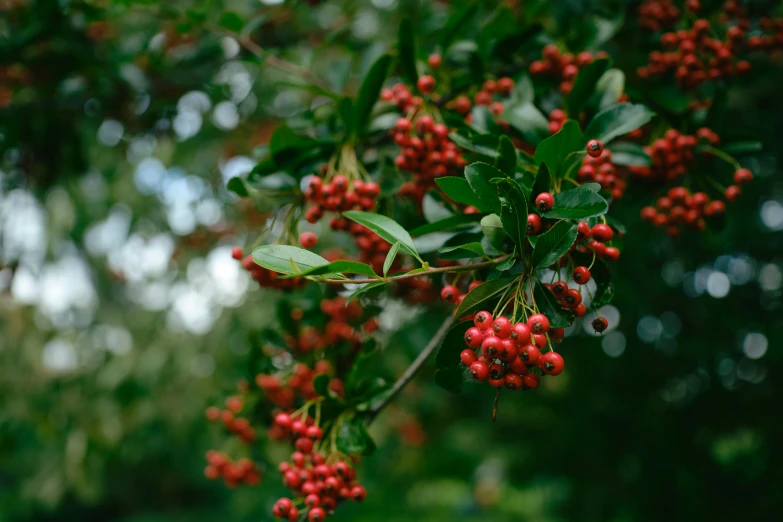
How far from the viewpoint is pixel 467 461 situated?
1360 centimetres

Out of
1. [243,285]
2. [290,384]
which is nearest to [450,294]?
[290,384]

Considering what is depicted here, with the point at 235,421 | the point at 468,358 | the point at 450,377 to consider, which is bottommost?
the point at 235,421

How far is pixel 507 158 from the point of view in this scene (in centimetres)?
104

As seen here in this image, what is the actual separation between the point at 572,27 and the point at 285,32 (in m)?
1.99

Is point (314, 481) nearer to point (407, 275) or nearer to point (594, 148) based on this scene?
point (407, 275)

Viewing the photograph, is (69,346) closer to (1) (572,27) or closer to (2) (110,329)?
(2) (110,329)

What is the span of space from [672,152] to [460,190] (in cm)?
63

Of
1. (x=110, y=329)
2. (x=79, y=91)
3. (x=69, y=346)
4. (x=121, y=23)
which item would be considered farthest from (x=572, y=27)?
(x=110, y=329)

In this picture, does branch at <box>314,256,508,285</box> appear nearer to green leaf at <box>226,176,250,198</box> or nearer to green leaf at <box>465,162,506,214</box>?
green leaf at <box>465,162,506,214</box>

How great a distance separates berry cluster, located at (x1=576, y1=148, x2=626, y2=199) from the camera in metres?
1.06

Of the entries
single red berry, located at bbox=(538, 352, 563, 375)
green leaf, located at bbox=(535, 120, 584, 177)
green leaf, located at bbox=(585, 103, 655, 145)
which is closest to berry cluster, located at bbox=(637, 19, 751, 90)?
green leaf, located at bbox=(585, 103, 655, 145)

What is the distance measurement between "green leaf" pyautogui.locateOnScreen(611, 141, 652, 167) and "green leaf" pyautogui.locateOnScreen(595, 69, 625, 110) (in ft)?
0.36

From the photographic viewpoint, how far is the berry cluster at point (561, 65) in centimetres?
137

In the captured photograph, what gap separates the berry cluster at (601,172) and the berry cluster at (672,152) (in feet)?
0.61
